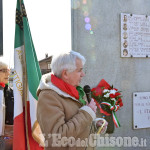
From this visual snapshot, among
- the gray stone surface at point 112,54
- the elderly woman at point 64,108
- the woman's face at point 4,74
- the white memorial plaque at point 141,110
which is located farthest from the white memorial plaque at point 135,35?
the woman's face at point 4,74

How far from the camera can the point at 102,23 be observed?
3453 millimetres

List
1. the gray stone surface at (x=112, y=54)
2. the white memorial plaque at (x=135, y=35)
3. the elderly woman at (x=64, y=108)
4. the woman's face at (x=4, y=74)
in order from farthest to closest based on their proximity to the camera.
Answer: the white memorial plaque at (x=135, y=35) → the gray stone surface at (x=112, y=54) → the woman's face at (x=4, y=74) → the elderly woman at (x=64, y=108)

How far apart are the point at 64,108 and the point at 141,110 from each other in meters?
2.15

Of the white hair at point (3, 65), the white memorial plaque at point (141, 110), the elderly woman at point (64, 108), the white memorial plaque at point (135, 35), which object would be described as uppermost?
the white memorial plaque at point (135, 35)

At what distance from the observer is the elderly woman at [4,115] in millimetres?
2510

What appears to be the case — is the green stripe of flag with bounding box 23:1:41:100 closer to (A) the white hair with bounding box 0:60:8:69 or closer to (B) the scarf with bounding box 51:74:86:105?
(A) the white hair with bounding box 0:60:8:69

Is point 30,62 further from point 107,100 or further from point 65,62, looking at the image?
point 107,100

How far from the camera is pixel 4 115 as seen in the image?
2.55m

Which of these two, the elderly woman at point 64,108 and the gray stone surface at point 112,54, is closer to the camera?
the elderly woman at point 64,108

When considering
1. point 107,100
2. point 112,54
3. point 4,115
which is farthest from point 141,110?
point 4,115

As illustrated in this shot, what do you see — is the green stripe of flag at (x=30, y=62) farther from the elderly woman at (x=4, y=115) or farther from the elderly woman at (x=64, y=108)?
the elderly woman at (x=64, y=108)

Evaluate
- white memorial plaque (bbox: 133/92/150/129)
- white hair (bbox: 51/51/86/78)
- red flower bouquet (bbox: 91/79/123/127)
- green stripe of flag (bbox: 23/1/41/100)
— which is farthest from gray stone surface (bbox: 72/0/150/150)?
white hair (bbox: 51/51/86/78)

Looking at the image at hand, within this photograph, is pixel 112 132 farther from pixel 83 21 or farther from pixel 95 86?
pixel 83 21

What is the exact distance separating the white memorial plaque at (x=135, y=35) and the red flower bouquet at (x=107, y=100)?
2.34 ft
